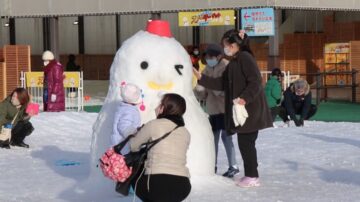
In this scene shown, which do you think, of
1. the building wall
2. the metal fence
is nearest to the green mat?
the metal fence

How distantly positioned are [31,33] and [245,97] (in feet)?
101

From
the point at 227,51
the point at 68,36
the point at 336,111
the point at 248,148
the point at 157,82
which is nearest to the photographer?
the point at 157,82

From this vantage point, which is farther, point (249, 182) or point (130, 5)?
point (130, 5)

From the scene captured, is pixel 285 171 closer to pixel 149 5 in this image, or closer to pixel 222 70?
pixel 222 70

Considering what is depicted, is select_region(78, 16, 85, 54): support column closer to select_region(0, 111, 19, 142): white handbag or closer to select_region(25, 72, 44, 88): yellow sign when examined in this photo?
select_region(25, 72, 44, 88): yellow sign

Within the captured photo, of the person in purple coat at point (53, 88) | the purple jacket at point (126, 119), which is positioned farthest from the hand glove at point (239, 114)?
the person in purple coat at point (53, 88)

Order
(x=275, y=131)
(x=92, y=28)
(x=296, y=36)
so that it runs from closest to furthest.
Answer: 1. (x=275, y=131)
2. (x=296, y=36)
3. (x=92, y=28)

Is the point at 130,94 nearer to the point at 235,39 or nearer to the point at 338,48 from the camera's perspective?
the point at 235,39

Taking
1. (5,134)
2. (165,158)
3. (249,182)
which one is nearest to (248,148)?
(249,182)

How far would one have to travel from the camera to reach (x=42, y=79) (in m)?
22.4

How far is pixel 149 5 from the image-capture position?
2472 cm

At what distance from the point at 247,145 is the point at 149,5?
1555 centimetres

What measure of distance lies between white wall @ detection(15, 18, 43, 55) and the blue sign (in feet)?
58.4

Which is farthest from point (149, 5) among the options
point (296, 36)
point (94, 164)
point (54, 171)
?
point (94, 164)
